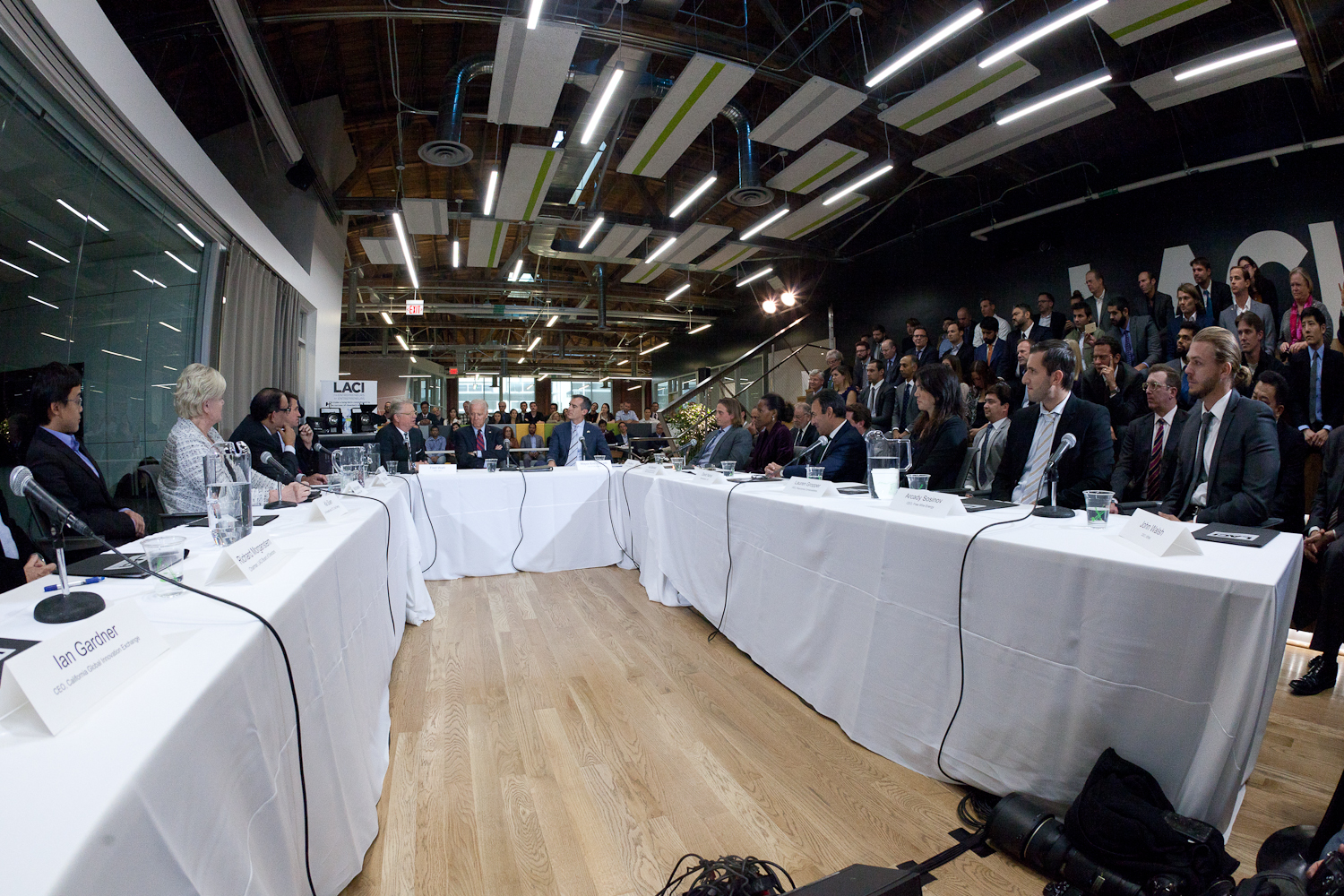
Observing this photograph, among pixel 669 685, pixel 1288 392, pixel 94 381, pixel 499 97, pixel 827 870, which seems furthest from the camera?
pixel 499 97

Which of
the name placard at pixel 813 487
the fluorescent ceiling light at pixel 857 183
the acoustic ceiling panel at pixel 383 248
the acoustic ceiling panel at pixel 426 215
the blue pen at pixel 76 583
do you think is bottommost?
the blue pen at pixel 76 583

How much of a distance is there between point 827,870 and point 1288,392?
4.13m


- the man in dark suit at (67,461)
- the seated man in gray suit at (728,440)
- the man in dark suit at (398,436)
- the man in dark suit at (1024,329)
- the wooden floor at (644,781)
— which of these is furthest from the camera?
the man in dark suit at (1024,329)

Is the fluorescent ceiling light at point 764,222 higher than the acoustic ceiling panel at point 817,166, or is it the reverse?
the acoustic ceiling panel at point 817,166

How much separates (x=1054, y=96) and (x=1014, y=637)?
484cm

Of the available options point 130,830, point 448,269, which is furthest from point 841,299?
point 130,830

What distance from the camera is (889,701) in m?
1.75

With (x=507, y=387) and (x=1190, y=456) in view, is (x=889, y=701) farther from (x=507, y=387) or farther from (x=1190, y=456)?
(x=507, y=387)

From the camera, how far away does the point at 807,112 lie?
512 centimetres

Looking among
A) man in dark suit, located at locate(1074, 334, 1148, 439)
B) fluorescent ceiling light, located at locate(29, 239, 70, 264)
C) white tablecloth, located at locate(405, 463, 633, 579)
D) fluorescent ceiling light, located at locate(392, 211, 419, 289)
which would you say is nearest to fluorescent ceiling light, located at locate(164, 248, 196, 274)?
fluorescent ceiling light, located at locate(29, 239, 70, 264)

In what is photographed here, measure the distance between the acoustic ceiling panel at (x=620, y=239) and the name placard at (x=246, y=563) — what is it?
6.87 meters

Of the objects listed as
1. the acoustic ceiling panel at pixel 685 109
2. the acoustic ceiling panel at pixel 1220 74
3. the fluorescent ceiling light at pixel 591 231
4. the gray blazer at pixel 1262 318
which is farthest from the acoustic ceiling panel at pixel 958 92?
the fluorescent ceiling light at pixel 591 231

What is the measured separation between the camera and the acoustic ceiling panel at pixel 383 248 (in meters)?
7.39

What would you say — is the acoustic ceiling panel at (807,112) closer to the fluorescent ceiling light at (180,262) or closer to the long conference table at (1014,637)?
the long conference table at (1014,637)
